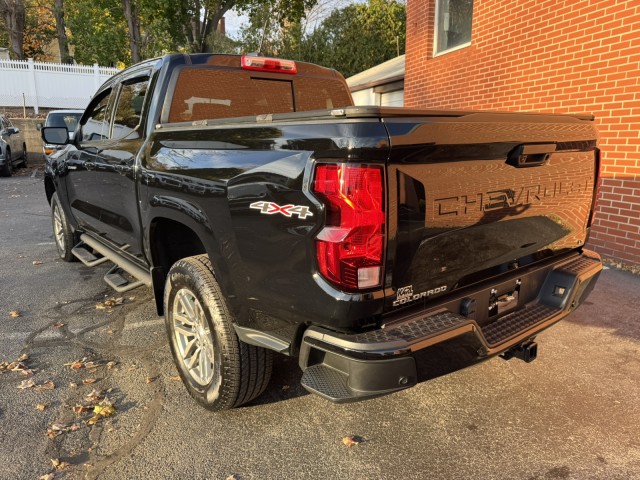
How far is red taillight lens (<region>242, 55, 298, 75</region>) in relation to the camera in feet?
12.0

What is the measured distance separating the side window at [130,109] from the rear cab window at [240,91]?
1.13 ft

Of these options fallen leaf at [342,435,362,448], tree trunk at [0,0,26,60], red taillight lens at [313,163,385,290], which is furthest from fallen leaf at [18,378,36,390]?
tree trunk at [0,0,26,60]

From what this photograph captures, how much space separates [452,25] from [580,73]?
3.28 metres

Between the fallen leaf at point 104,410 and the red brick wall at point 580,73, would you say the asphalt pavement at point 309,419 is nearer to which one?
the fallen leaf at point 104,410

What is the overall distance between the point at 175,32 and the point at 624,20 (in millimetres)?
18157

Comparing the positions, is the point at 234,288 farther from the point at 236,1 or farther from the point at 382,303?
the point at 236,1

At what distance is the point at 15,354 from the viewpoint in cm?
363

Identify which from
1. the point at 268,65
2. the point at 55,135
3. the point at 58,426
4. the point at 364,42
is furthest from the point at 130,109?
the point at 364,42

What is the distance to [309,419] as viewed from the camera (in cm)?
285

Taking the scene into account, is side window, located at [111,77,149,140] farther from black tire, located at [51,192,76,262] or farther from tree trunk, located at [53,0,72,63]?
tree trunk, located at [53,0,72,63]

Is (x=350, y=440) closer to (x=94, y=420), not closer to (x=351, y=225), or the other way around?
(x=351, y=225)

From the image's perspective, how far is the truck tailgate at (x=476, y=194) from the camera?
78.9 inches

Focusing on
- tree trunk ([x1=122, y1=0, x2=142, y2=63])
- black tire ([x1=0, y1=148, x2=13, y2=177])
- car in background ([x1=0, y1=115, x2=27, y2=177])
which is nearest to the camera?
car in background ([x1=0, y1=115, x2=27, y2=177])

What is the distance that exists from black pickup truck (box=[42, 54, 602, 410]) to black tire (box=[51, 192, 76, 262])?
8.00 ft
